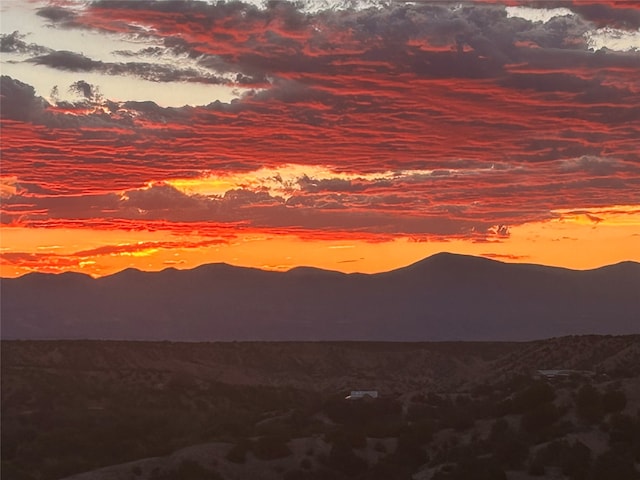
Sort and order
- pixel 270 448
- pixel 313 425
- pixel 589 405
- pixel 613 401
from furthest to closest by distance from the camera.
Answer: pixel 313 425, pixel 589 405, pixel 270 448, pixel 613 401

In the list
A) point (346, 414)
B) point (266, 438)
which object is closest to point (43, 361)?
point (346, 414)

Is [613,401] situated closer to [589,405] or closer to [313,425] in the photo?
[589,405]

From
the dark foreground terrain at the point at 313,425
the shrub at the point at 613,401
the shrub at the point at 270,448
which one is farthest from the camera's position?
the shrub at the point at 613,401

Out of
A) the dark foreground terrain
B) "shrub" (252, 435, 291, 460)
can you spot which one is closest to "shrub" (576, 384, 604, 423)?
the dark foreground terrain

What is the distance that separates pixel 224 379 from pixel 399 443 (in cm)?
6848

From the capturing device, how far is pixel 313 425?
68000mm

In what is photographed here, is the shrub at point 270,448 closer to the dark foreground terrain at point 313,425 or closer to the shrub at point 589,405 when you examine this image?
the dark foreground terrain at point 313,425

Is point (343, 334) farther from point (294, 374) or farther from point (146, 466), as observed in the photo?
point (146, 466)

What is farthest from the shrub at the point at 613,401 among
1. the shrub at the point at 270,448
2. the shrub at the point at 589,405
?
the shrub at the point at 270,448

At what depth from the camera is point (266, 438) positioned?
58312 millimetres

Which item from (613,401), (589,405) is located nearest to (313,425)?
(589,405)

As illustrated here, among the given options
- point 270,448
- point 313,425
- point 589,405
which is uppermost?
point 589,405

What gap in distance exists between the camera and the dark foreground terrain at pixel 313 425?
176 feet

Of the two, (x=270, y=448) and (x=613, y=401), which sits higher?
(x=613, y=401)
